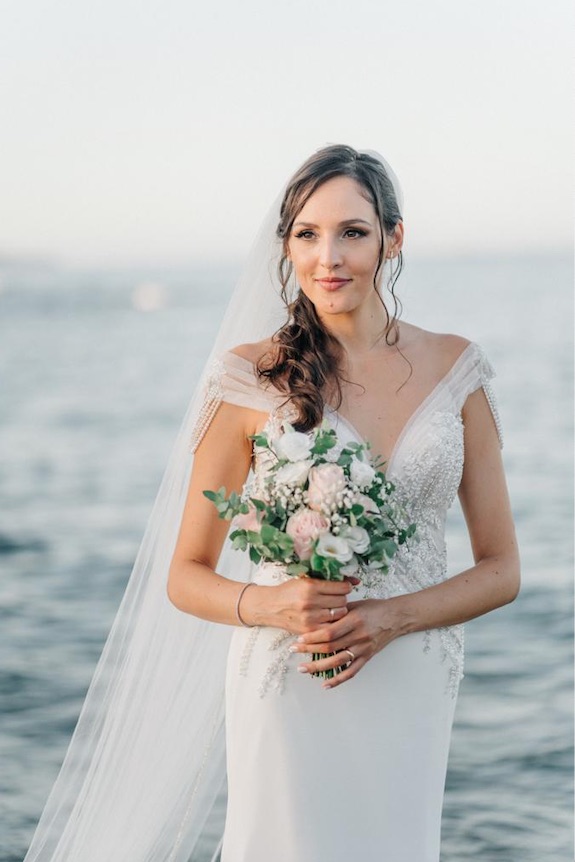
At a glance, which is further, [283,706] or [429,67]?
[429,67]

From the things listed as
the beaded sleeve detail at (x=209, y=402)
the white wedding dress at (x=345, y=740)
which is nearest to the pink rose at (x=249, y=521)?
the white wedding dress at (x=345, y=740)

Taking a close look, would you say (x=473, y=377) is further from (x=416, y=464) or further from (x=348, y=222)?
(x=348, y=222)

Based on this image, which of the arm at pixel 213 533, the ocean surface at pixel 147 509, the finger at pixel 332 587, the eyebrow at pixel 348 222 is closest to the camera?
the finger at pixel 332 587

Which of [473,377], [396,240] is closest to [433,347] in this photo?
[473,377]

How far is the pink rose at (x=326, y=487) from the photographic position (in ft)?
8.86

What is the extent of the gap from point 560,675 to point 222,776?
17.6ft

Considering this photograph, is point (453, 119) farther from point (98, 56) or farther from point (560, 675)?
point (560, 675)

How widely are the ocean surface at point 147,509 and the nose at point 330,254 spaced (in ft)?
2.11

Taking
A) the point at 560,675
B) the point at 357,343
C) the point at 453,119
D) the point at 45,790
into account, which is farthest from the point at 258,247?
the point at 453,119

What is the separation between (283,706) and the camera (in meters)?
3.14

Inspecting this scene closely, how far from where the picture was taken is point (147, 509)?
45.7 feet

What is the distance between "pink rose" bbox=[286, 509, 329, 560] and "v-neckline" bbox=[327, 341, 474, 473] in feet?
1.70

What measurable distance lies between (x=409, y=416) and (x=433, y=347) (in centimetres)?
23

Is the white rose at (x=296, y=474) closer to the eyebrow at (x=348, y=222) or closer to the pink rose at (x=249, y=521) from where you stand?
the pink rose at (x=249, y=521)
